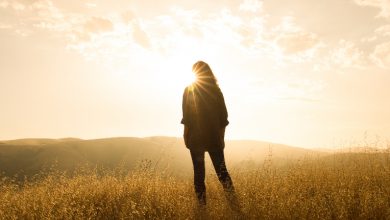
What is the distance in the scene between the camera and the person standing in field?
308 centimetres

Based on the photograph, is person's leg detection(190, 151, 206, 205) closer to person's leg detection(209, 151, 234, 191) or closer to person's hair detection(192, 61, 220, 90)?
person's leg detection(209, 151, 234, 191)

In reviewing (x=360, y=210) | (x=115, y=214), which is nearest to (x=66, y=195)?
(x=115, y=214)

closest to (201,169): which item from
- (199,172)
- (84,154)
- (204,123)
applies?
(199,172)

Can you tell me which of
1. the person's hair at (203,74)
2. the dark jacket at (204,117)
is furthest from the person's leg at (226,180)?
the person's hair at (203,74)

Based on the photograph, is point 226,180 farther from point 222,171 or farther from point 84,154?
point 84,154

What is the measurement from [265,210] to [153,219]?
1318mm

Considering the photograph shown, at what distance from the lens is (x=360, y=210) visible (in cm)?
247

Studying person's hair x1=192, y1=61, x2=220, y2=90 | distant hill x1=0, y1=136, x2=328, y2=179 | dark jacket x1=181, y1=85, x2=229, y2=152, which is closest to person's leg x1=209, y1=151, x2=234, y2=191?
dark jacket x1=181, y1=85, x2=229, y2=152

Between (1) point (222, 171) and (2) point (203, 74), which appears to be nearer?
(1) point (222, 171)

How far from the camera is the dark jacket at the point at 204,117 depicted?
311 cm

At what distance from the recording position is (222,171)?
2.97 m

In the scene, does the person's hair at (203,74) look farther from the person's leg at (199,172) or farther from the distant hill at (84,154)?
the distant hill at (84,154)

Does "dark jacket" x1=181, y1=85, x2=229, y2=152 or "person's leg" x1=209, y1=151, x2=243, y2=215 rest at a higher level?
"dark jacket" x1=181, y1=85, x2=229, y2=152

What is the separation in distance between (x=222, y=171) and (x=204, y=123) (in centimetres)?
78
